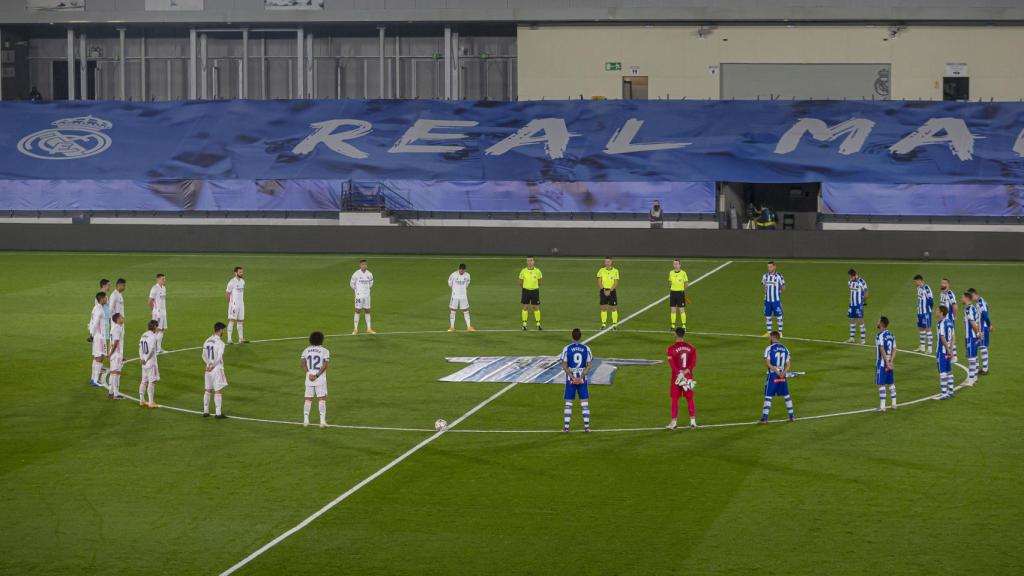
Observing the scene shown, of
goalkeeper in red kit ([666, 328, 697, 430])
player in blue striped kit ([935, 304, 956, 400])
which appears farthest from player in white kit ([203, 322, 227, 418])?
player in blue striped kit ([935, 304, 956, 400])

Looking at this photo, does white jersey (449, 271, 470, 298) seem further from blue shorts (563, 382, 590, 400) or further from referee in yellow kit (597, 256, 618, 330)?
blue shorts (563, 382, 590, 400)

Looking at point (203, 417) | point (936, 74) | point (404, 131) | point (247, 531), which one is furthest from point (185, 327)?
point (936, 74)

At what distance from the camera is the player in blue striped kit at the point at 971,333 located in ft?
94.4

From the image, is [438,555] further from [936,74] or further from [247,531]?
[936,74]

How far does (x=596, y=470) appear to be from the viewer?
2136cm

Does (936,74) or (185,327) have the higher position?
(936,74)

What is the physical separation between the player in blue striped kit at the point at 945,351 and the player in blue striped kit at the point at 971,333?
1.37m

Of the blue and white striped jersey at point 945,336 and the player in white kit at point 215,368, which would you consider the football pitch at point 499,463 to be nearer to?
the player in white kit at point 215,368

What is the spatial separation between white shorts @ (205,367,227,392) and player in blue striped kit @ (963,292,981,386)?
50.3 ft

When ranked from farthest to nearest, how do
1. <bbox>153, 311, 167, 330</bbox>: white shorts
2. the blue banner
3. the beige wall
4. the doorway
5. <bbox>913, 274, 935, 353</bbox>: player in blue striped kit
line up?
the doorway, the beige wall, the blue banner, <bbox>153, 311, 167, 330</bbox>: white shorts, <bbox>913, 274, 935, 353</bbox>: player in blue striped kit

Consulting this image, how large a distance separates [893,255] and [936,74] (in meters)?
14.9

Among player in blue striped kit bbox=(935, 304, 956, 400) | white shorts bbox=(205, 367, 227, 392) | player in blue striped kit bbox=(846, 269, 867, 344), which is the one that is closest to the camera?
white shorts bbox=(205, 367, 227, 392)

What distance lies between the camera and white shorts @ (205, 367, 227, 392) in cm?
2505

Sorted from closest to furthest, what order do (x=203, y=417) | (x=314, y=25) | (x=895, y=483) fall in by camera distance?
(x=895, y=483)
(x=203, y=417)
(x=314, y=25)
